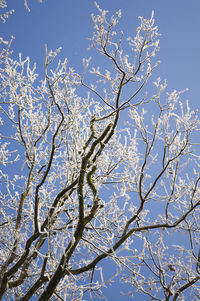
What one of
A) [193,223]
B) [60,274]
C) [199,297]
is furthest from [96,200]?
[199,297]

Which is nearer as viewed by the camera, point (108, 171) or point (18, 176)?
point (108, 171)

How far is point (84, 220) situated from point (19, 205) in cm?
197

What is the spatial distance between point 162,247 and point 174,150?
3535 millimetres

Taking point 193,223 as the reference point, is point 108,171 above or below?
below

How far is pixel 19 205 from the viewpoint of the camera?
4879 mm

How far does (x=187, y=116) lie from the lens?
164 inches

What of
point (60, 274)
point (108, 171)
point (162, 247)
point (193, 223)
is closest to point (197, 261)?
point (193, 223)

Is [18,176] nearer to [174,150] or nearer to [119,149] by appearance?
[119,149]

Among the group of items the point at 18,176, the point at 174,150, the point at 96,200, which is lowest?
the point at 96,200

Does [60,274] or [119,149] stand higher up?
[119,149]

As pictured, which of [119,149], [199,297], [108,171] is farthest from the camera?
[199,297]

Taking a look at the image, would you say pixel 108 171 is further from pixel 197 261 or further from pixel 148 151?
pixel 197 261

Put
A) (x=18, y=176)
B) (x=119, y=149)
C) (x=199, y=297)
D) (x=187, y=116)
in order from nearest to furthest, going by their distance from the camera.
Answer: (x=187, y=116)
(x=119, y=149)
(x=18, y=176)
(x=199, y=297)

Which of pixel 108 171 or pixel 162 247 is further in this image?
pixel 162 247
